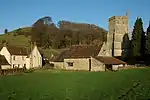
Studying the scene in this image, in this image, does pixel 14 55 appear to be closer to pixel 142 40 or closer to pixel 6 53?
pixel 6 53

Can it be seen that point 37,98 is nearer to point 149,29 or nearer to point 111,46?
point 149,29

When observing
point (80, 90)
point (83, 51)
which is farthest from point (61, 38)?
point (80, 90)

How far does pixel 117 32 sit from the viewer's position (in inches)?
3194

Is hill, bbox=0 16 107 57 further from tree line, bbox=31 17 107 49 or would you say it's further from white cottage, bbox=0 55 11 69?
white cottage, bbox=0 55 11 69

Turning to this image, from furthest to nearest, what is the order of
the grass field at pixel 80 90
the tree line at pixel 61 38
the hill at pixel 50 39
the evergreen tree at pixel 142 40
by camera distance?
the tree line at pixel 61 38
the hill at pixel 50 39
the evergreen tree at pixel 142 40
the grass field at pixel 80 90

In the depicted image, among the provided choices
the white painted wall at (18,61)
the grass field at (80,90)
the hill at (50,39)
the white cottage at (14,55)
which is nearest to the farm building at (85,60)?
the white painted wall at (18,61)

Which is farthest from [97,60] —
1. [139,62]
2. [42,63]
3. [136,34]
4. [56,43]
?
[56,43]

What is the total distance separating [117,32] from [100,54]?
21422mm

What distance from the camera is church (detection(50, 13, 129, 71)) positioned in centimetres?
5703

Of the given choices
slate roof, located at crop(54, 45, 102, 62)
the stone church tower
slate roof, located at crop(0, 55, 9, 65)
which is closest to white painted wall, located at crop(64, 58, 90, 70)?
slate roof, located at crop(54, 45, 102, 62)

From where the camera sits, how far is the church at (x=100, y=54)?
57.0 meters

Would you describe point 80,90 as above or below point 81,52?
below

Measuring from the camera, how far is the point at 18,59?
72.4m

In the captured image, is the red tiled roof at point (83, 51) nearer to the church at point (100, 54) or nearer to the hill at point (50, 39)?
the church at point (100, 54)
